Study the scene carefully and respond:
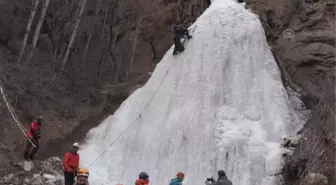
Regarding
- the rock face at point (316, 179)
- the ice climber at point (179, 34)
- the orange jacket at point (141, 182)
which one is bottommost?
the rock face at point (316, 179)

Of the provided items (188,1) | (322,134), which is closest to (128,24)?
(188,1)

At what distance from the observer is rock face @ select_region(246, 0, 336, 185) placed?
521 inches

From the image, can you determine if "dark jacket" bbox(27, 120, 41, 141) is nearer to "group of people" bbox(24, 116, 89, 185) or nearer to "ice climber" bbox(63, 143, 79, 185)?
"group of people" bbox(24, 116, 89, 185)

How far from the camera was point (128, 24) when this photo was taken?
2988 centimetres

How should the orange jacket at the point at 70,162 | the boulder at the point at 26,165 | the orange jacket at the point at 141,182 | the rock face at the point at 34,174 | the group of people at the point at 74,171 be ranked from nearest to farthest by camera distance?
the group of people at the point at 74,171 < the orange jacket at the point at 141,182 < the orange jacket at the point at 70,162 < the rock face at the point at 34,174 < the boulder at the point at 26,165

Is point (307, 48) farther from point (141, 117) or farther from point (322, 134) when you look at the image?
point (141, 117)

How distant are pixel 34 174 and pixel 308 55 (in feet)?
→ 37.2

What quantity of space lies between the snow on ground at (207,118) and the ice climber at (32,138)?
5.76 feet

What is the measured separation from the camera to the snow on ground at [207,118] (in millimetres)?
13750

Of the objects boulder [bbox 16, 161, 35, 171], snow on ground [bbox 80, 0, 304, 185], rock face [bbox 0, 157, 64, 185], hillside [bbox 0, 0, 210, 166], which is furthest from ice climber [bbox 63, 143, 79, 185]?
hillside [bbox 0, 0, 210, 166]

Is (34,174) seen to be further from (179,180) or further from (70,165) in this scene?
(179,180)

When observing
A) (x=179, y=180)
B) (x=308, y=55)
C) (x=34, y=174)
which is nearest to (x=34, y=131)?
(x=34, y=174)

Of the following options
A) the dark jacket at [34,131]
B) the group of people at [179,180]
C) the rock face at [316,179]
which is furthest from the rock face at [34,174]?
the rock face at [316,179]

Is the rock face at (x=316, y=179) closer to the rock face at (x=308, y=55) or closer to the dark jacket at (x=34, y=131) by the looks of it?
the rock face at (x=308, y=55)
